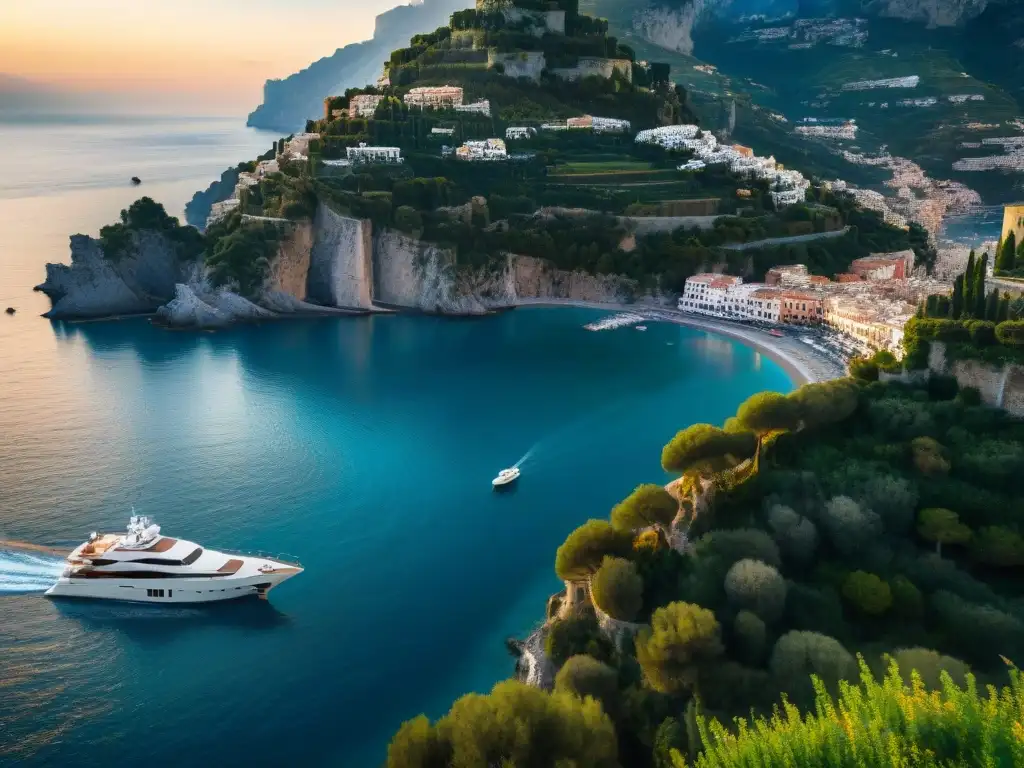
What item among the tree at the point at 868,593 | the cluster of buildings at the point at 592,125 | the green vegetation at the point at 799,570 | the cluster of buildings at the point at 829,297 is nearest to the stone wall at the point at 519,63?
the cluster of buildings at the point at 592,125

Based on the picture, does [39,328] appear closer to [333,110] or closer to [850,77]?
[333,110]

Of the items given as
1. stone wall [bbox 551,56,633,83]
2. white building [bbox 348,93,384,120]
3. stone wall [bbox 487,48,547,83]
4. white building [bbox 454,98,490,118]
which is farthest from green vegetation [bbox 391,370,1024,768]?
stone wall [bbox 551,56,633,83]

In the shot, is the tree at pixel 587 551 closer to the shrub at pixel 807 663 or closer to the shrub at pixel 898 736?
the shrub at pixel 807 663

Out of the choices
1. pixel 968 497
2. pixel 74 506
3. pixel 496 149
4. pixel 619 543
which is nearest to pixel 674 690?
pixel 619 543

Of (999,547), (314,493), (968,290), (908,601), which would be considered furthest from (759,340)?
(908,601)

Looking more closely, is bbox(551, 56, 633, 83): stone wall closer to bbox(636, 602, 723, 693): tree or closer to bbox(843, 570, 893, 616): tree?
bbox(843, 570, 893, 616): tree
